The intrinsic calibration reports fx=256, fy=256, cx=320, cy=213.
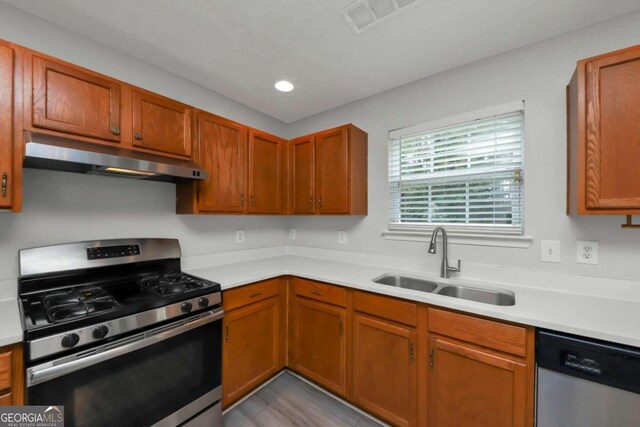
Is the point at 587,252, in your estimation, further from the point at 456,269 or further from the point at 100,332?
the point at 100,332

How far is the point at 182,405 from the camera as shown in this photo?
1.46 metres

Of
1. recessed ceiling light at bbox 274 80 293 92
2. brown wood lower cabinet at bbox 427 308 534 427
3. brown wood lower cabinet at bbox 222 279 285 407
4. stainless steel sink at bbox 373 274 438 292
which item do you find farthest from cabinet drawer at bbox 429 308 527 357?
recessed ceiling light at bbox 274 80 293 92

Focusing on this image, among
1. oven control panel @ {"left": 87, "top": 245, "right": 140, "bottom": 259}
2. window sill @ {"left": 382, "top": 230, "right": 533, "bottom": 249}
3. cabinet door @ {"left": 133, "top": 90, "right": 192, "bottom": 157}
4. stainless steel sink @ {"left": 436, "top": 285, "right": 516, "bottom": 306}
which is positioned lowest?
stainless steel sink @ {"left": 436, "top": 285, "right": 516, "bottom": 306}

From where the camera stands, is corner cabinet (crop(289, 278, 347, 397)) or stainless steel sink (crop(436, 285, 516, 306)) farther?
corner cabinet (crop(289, 278, 347, 397))

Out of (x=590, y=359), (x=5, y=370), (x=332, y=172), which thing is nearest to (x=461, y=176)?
(x=332, y=172)

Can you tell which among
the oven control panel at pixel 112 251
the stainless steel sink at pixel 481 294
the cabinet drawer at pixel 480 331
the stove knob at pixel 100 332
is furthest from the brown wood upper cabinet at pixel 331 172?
the stove knob at pixel 100 332

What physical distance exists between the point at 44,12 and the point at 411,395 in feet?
10.2

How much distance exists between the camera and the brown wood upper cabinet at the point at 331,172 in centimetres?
227

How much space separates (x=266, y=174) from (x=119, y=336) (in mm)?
1662

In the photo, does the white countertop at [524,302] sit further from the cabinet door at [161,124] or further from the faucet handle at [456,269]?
the cabinet door at [161,124]

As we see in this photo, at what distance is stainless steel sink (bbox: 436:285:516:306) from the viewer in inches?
64.9

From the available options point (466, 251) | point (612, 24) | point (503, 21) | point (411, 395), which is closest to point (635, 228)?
point (466, 251)

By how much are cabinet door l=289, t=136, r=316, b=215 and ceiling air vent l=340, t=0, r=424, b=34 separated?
3.61 ft

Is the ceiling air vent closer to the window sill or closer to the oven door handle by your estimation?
the window sill
